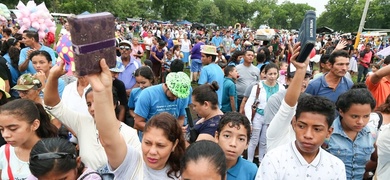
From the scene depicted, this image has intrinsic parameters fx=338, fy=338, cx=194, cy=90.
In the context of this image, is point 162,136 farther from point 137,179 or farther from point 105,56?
point 105,56

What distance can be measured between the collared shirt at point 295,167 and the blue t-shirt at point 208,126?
131cm

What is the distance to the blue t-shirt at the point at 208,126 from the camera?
3.48 metres

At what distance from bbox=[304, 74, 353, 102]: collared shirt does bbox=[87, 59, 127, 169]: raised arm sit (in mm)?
3058

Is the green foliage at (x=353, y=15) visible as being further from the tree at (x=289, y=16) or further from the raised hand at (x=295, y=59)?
the raised hand at (x=295, y=59)

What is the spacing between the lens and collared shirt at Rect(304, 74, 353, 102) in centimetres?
428

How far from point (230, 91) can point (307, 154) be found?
3.67 meters

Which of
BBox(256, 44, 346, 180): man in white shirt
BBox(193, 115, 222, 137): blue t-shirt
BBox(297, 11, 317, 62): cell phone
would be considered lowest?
BBox(193, 115, 222, 137): blue t-shirt

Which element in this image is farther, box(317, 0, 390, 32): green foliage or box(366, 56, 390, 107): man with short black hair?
box(317, 0, 390, 32): green foliage

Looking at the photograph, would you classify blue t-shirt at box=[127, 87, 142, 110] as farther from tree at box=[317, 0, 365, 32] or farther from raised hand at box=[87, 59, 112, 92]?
tree at box=[317, 0, 365, 32]

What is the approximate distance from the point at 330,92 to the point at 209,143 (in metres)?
2.69

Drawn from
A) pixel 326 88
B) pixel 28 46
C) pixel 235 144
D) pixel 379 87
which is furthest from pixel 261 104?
pixel 28 46

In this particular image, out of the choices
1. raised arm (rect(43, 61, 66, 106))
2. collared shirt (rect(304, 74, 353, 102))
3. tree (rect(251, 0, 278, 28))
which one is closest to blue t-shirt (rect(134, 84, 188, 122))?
raised arm (rect(43, 61, 66, 106))

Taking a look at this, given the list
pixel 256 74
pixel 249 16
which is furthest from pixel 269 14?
pixel 256 74

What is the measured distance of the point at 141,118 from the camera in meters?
4.07
